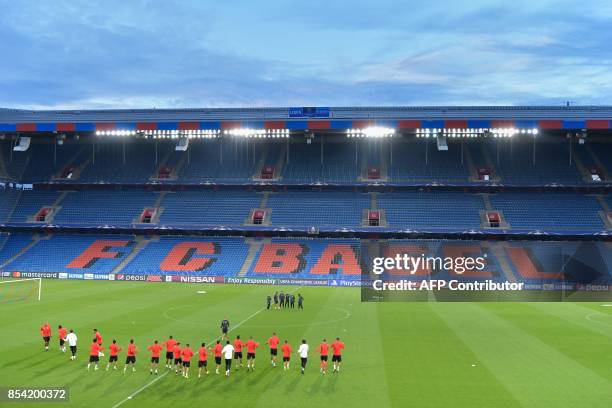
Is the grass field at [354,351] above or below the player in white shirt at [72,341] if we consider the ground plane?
below

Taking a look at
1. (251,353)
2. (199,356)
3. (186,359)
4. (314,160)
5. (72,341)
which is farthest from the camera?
(314,160)

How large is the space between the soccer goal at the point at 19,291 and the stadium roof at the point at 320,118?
2202 centimetres

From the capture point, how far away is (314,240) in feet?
211

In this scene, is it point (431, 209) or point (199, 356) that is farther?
point (431, 209)

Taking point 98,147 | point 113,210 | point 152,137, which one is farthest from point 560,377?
point 98,147

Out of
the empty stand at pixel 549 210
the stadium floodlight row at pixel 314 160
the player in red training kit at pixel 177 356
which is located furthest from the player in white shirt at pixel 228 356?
the empty stand at pixel 549 210

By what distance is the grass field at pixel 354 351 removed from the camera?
64.3 feet

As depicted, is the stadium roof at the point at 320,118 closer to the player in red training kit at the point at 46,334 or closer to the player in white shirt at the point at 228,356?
the player in red training kit at the point at 46,334

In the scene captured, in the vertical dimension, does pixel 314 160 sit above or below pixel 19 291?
above

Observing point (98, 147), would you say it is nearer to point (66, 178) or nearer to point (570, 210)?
Result: point (66, 178)

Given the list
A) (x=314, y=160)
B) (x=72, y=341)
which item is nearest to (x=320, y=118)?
(x=314, y=160)

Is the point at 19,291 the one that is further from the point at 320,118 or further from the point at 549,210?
the point at 549,210

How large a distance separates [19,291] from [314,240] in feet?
98.7

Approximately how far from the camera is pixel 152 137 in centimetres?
7450
